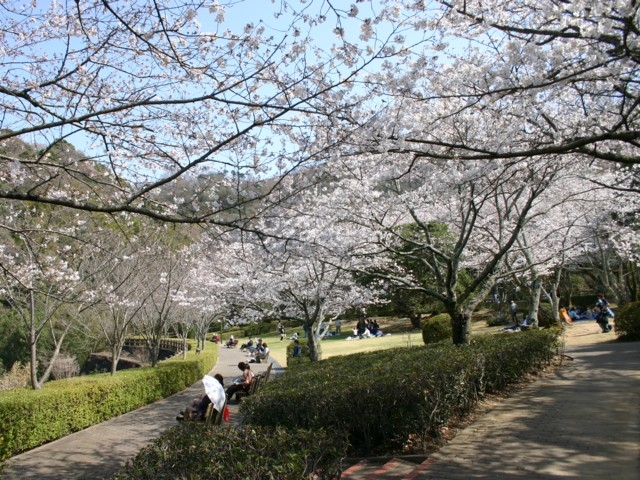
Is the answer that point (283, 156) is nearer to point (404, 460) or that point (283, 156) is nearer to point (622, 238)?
point (404, 460)

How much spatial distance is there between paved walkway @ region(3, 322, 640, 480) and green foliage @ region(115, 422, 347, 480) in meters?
1.30

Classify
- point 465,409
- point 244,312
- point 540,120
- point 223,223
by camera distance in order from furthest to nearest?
point 244,312, point 540,120, point 465,409, point 223,223

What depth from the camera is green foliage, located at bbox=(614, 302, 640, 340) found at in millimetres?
15398

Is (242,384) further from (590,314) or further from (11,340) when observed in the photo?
(590,314)

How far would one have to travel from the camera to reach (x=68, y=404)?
10898 millimetres

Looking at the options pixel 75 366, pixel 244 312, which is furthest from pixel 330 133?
pixel 75 366

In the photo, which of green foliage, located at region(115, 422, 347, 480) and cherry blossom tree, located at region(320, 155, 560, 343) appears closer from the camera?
green foliage, located at region(115, 422, 347, 480)

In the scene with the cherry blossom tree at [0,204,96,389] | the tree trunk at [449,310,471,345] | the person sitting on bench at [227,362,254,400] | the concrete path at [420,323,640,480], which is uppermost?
the cherry blossom tree at [0,204,96,389]

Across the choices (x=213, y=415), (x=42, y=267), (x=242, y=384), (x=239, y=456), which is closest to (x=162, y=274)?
(x=242, y=384)

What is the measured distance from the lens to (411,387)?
5883 mm

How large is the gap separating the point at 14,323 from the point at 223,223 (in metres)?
24.4

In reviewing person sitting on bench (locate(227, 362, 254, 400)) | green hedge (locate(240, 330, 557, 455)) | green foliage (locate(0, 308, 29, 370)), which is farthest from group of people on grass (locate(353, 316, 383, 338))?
green hedge (locate(240, 330, 557, 455))

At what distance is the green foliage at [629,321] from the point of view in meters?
15.4

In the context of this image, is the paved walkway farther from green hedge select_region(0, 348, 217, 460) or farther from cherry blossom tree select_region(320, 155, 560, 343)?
cherry blossom tree select_region(320, 155, 560, 343)
